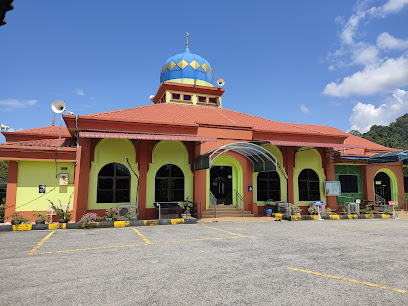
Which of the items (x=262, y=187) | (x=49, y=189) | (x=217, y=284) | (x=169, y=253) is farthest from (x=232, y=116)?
(x=217, y=284)

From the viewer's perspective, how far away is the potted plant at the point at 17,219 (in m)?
13.0

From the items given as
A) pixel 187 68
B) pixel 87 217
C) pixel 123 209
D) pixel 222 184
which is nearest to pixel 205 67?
pixel 187 68

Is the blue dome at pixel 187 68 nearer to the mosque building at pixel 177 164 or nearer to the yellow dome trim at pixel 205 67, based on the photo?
the yellow dome trim at pixel 205 67

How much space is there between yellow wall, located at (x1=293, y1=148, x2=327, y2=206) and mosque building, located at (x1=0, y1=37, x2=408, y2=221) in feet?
0.21

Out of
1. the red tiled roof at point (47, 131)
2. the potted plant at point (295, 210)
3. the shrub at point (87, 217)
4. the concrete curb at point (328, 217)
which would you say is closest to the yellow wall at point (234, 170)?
the concrete curb at point (328, 217)

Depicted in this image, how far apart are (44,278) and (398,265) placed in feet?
24.9

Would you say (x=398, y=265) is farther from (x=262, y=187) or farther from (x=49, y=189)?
(x=49, y=189)

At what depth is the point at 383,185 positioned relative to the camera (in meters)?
22.9

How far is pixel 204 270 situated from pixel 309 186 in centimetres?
1498

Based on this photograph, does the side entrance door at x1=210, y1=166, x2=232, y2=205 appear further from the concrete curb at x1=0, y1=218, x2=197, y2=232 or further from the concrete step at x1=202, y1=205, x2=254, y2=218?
the concrete curb at x1=0, y1=218, x2=197, y2=232

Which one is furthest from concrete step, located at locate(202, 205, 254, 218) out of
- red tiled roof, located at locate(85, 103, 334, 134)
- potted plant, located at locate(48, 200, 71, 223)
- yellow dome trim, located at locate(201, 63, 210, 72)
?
yellow dome trim, located at locate(201, 63, 210, 72)

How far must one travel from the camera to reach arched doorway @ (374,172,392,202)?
22.7 m

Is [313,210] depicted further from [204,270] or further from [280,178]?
[204,270]

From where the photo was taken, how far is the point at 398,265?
6.75 metres
